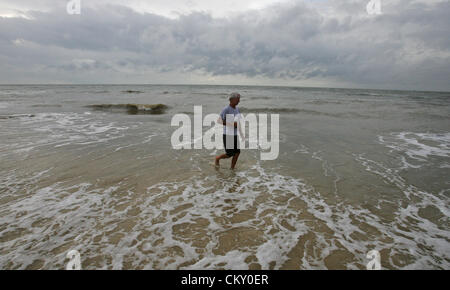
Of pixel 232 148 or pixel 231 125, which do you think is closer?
pixel 231 125

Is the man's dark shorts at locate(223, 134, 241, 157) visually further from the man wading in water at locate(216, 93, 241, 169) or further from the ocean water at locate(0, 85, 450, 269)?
the ocean water at locate(0, 85, 450, 269)

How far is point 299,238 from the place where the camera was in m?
3.50

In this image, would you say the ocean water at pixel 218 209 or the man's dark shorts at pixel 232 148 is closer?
the ocean water at pixel 218 209

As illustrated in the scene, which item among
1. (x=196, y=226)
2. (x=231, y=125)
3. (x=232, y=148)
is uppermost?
(x=231, y=125)

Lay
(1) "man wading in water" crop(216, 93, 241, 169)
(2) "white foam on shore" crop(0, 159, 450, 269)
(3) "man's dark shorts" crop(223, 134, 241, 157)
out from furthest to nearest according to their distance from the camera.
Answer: (3) "man's dark shorts" crop(223, 134, 241, 157) → (1) "man wading in water" crop(216, 93, 241, 169) → (2) "white foam on shore" crop(0, 159, 450, 269)

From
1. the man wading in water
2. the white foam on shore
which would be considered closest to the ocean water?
the white foam on shore

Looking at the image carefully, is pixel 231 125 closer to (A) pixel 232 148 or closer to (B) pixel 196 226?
(A) pixel 232 148

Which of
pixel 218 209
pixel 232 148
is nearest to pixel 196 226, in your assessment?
pixel 218 209

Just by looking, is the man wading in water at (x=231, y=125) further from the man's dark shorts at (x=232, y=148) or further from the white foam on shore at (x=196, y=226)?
the white foam on shore at (x=196, y=226)

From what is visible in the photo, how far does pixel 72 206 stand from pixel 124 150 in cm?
397

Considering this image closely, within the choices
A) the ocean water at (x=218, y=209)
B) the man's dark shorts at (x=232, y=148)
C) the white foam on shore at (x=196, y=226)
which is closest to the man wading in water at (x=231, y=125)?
the man's dark shorts at (x=232, y=148)

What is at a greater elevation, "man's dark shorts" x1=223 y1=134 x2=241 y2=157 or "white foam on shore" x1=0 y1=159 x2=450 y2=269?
"man's dark shorts" x1=223 y1=134 x2=241 y2=157

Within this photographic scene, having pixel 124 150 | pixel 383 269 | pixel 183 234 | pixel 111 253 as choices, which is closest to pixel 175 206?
pixel 183 234
